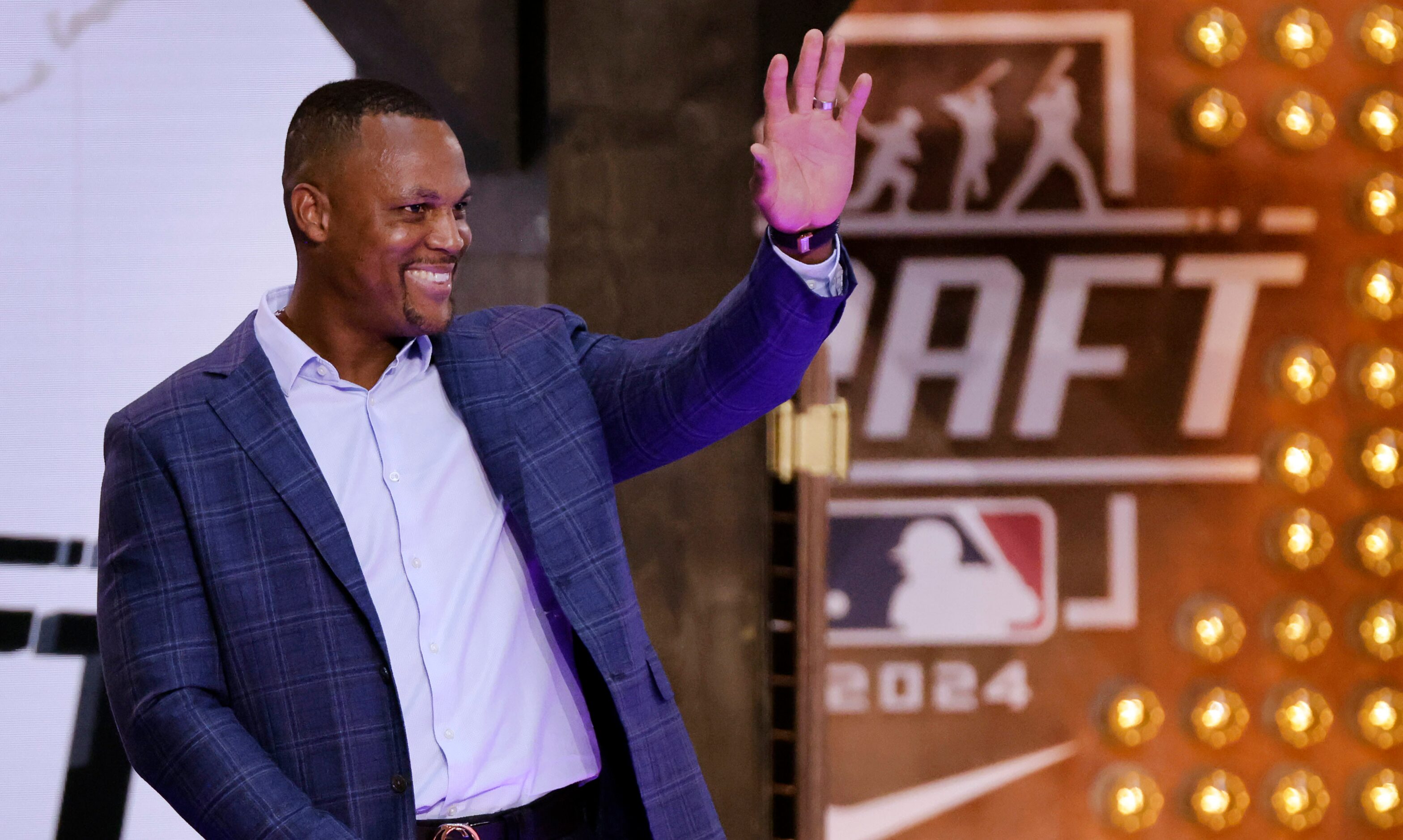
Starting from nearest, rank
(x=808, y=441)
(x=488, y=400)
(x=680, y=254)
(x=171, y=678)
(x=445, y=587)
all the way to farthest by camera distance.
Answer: (x=171, y=678), (x=445, y=587), (x=488, y=400), (x=808, y=441), (x=680, y=254)

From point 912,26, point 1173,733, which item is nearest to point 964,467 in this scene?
point 1173,733

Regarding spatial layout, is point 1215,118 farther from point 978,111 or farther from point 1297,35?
point 978,111

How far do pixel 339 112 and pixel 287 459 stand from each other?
0.45 meters

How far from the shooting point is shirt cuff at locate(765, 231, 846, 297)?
55.6 inches

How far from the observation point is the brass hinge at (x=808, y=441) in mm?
2676

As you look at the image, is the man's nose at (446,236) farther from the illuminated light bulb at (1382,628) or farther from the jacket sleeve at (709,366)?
the illuminated light bulb at (1382,628)

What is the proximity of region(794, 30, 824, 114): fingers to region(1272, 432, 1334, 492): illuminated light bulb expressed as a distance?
6.43ft

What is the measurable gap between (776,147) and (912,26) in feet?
5.59

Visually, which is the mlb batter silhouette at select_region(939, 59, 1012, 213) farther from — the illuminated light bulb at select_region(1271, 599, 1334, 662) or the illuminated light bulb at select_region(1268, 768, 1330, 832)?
the illuminated light bulb at select_region(1268, 768, 1330, 832)

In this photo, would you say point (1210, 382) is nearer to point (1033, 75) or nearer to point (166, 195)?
point (1033, 75)

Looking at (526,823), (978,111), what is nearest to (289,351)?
(526,823)

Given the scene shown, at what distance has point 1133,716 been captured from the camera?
2.92m

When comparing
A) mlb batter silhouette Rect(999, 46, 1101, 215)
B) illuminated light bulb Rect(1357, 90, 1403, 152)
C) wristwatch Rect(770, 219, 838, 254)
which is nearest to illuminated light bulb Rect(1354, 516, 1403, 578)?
illuminated light bulb Rect(1357, 90, 1403, 152)

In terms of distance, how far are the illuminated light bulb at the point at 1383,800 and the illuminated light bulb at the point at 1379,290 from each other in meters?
1.06
